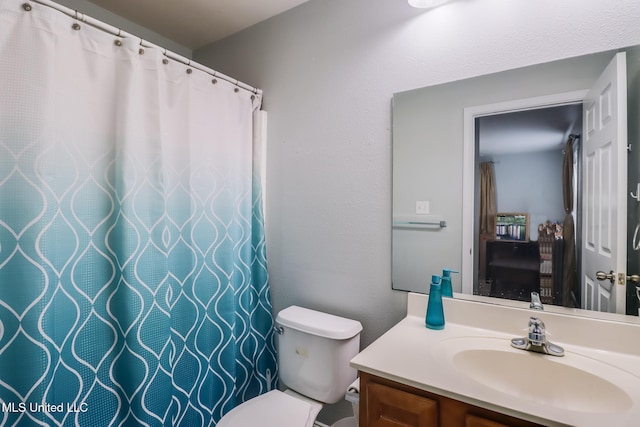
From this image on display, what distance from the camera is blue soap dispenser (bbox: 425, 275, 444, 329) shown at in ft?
4.12

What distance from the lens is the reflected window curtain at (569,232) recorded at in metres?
1.13

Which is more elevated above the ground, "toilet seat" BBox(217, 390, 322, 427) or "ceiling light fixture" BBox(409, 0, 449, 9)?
"ceiling light fixture" BBox(409, 0, 449, 9)

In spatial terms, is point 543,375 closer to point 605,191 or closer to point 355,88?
point 605,191

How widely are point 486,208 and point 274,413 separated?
1240 millimetres

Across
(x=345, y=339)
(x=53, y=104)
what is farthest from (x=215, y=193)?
(x=345, y=339)

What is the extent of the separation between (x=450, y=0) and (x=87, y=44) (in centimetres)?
146

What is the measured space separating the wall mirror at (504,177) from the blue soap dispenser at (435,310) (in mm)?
138

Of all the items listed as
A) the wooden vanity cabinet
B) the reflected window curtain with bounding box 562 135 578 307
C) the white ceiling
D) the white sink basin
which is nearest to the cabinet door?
the wooden vanity cabinet

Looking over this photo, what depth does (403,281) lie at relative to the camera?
1457mm

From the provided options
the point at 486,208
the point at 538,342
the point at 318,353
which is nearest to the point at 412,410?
the point at 538,342

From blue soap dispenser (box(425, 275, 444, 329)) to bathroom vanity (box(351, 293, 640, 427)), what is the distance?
3 cm

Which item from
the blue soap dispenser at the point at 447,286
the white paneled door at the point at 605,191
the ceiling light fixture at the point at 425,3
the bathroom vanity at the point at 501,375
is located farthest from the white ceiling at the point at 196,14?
the bathroom vanity at the point at 501,375

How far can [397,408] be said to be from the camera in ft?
3.05

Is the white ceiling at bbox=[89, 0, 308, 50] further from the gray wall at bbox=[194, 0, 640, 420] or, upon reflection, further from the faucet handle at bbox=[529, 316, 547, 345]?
the faucet handle at bbox=[529, 316, 547, 345]
